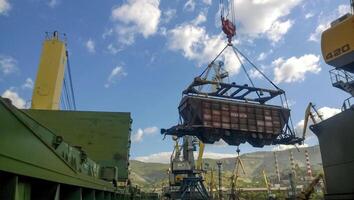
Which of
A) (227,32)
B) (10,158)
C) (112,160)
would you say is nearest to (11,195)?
(10,158)

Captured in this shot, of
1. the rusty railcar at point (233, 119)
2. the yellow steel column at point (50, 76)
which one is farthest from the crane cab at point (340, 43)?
the yellow steel column at point (50, 76)

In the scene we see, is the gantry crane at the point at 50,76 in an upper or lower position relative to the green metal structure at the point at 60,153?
upper

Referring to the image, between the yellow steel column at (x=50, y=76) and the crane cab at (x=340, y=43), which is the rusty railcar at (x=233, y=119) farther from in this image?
the yellow steel column at (x=50, y=76)

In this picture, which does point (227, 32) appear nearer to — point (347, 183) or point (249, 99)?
point (249, 99)

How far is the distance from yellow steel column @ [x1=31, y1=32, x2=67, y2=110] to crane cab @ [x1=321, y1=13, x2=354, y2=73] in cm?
1489

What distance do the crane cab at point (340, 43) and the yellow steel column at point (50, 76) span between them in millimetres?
14893

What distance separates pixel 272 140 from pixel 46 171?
66.7 feet

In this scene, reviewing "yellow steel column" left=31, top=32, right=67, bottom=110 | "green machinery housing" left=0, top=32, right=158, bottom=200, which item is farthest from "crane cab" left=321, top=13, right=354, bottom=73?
"yellow steel column" left=31, top=32, right=67, bottom=110

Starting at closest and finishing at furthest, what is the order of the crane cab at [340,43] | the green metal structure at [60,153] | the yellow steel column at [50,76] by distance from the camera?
the green metal structure at [60,153], the crane cab at [340,43], the yellow steel column at [50,76]

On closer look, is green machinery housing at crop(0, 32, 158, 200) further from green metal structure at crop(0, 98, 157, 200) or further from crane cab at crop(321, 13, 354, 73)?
crane cab at crop(321, 13, 354, 73)

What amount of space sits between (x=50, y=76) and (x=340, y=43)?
15.5 metres

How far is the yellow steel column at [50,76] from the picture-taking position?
18.7 metres

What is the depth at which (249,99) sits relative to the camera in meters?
23.1

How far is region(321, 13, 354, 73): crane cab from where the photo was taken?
683 inches
